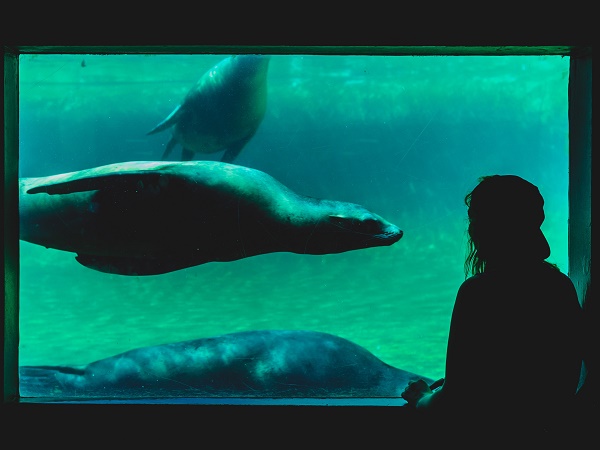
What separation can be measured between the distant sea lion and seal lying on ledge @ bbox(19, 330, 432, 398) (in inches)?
133

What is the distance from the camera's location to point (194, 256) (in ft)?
11.3

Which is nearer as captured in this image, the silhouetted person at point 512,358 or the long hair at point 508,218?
the silhouetted person at point 512,358

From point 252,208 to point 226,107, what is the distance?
338 centimetres

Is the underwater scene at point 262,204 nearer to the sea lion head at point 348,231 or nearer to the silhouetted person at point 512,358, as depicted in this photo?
the sea lion head at point 348,231

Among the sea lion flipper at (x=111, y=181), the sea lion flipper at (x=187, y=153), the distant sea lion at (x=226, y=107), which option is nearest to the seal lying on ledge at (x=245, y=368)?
the sea lion flipper at (x=111, y=181)

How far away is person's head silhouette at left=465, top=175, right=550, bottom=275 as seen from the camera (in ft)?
5.30

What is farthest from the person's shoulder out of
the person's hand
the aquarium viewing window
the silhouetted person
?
the aquarium viewing window

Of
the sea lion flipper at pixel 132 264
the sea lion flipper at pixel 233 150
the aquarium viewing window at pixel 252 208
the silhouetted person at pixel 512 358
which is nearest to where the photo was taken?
the silhouetted person at pixel 512 358

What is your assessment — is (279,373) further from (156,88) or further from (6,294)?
(156,88)

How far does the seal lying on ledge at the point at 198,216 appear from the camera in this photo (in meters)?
3.33

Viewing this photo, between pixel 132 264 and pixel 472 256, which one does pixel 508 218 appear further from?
pixel 132 264

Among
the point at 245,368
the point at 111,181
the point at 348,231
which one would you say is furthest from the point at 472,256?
the point at 111,181

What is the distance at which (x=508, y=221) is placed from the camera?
5.43 ft

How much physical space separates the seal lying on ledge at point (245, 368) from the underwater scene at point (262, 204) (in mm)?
14
